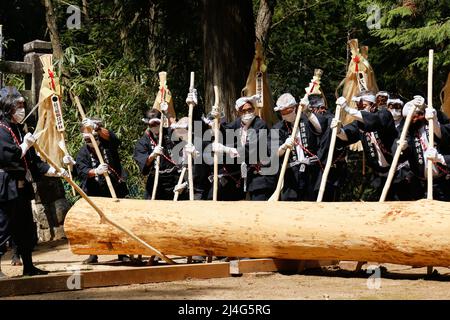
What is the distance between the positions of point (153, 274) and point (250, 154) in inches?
96.1

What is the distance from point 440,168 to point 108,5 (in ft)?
36.4

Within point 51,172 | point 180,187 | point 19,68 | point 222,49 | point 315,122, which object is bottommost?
point 180,187

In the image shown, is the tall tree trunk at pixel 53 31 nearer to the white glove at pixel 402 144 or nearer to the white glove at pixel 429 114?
the white glove at pixel 402 144

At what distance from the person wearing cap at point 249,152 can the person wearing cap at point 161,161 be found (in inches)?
42.8

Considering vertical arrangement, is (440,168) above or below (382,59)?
below

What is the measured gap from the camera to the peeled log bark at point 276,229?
29.9ft

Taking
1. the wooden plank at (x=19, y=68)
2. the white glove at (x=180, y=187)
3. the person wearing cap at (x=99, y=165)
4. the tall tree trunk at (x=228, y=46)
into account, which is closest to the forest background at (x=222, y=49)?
the tall tree trunk at (x=228, y=46)

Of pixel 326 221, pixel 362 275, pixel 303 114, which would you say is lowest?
pixel 362 275

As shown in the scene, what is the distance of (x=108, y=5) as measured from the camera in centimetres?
1978

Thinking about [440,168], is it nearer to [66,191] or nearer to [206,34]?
[206,34]

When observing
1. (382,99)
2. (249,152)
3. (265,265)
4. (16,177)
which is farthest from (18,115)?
(382,99)

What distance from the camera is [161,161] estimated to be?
507 inches

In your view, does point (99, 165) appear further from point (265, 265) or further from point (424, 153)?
point (424, 153)

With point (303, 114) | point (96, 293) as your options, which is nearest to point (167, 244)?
point (96, 293)
